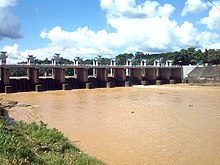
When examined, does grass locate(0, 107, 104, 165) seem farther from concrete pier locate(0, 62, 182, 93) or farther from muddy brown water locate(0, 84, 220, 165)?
concrete pier locate(0, 62, 182, 93)

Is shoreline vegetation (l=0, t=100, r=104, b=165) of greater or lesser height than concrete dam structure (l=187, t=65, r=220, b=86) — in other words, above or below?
below

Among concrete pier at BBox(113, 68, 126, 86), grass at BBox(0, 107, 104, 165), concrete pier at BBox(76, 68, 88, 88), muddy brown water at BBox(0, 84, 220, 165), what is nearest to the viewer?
grass at BBox(0, 107, 104, 165)

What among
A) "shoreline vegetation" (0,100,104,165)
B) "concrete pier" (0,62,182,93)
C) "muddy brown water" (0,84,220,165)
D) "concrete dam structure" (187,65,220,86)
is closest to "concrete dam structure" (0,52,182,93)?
"concrete pier" (0,62,182,93)

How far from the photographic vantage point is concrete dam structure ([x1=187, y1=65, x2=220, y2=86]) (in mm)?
55684

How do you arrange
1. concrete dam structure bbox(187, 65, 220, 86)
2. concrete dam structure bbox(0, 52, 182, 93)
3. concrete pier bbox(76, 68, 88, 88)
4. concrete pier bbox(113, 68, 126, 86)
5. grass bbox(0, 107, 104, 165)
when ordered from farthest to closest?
concrete dam structure bbox(187, 65, 220, 86) → concrete pier bbox(113, 68, 126, 86) → concrete pier bbox(76, 68, 88, 88) → concrete dam structure bbox(0, 52, 182, 93) → grass bbox(0, 107, 104, 165)

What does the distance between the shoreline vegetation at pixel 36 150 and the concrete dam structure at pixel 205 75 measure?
48.7 m

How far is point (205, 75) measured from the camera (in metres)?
58.0

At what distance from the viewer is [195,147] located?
37.3ft

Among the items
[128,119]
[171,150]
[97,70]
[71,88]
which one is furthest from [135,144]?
[97,70]

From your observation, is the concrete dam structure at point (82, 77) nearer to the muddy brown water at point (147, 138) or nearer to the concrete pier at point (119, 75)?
the concrete pier at point (119, 75)

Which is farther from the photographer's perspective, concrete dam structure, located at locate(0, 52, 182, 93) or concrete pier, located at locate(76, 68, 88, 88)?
concrete pier, located at locate(76, 68, 88, 88)

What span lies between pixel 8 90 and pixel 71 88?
10.6 m

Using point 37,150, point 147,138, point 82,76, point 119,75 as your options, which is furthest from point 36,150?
point 119,75

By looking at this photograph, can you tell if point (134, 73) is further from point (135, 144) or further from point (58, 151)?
point (58, 151)
